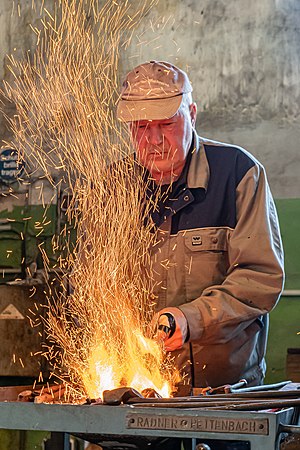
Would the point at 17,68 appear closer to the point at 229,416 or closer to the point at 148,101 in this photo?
the point at 148,101

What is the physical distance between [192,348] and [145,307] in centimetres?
26

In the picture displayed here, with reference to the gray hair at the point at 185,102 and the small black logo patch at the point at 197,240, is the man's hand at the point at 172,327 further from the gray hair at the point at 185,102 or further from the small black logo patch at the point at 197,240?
the gray hair at the point at 185,102

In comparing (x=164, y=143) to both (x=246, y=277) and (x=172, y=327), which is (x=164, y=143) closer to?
(x=246, y=277)

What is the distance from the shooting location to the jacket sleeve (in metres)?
2.71

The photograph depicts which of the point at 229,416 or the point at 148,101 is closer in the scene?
the point at 229,416

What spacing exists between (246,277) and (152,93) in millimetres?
689

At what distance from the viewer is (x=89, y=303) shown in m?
3.08

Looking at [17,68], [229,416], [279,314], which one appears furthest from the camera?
[17,68]

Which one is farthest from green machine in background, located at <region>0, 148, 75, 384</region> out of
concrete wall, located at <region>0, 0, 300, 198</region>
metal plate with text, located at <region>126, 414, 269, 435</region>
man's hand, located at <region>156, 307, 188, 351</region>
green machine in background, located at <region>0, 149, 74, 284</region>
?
metal plate with text, located at <region>126, 414, 269, 435</region>

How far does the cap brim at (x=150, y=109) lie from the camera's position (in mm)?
2906

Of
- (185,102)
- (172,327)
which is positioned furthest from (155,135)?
(172,327)

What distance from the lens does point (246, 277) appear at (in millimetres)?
Result: 2785

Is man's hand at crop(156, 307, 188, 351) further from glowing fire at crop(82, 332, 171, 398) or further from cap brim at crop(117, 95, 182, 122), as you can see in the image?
cap brim at crop(117, 95, 182, 122)

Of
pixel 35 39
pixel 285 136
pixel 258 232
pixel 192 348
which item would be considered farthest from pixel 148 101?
pixel 35 39
